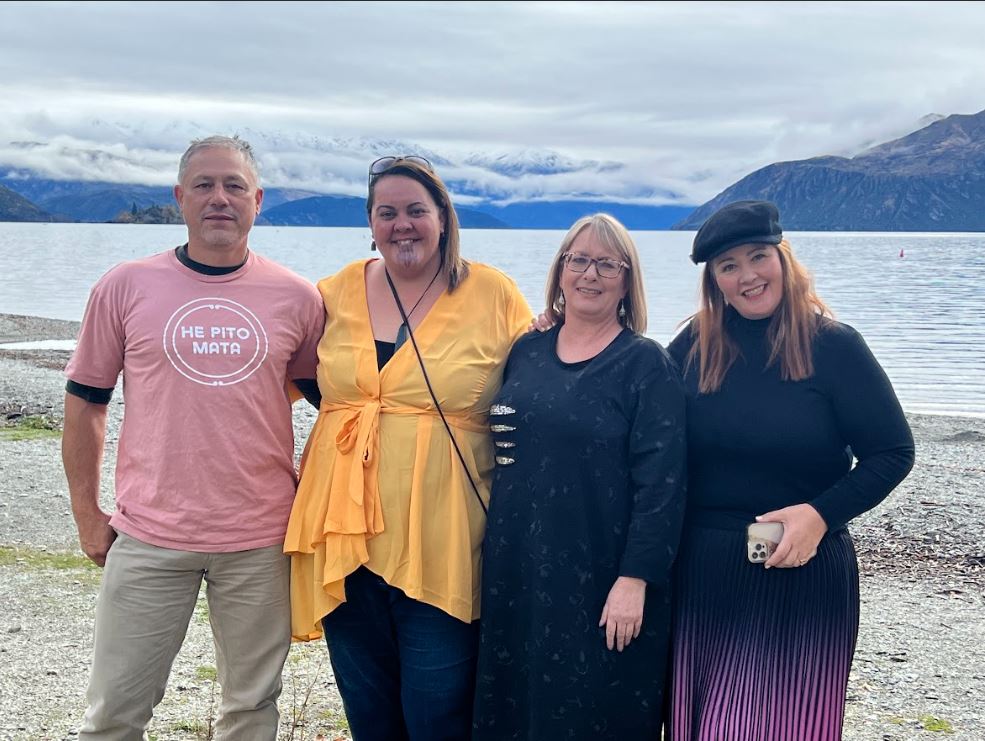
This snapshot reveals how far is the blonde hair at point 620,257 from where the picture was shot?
367cm

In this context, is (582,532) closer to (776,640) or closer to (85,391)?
(776,640)

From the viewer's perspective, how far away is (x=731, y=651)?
11.6 feet

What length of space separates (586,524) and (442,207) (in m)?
1.34

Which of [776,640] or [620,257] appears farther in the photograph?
[620,257]

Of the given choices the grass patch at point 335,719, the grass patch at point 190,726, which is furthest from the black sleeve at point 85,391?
the grass patch at point 335,719

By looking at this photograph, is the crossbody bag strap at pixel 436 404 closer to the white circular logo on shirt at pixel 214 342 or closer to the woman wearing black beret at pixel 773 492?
the white circular logo on shirt at pixel 214 342

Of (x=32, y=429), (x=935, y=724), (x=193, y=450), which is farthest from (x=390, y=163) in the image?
(x=32, y=429)

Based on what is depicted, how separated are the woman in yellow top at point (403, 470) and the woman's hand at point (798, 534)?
108 cm

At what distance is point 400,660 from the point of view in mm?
3846

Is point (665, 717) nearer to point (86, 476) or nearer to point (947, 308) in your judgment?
point (86, 476)

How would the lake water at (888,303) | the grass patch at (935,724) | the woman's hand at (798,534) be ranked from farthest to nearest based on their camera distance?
the lake water at (888,303) < the grass patch at (935,724) < the woman's hand at (798,534)

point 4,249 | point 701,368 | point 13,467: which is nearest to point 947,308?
point 13,467

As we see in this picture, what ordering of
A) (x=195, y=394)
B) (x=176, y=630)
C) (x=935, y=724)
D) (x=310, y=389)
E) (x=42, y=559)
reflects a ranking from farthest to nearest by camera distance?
(x=42, y=559) → (x=935, y=724) → (x=310, y=389) → (x=176, y=630) → (x=195, y=394)

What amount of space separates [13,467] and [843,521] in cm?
991
